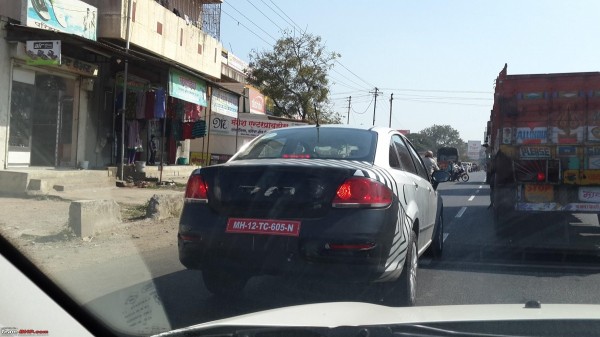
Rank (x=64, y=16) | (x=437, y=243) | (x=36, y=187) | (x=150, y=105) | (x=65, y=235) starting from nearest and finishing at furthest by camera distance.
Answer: (x=437, y=243), (x=65, y=235), (x=36, y=187), (x=64, y=16), (x=150, y=105)

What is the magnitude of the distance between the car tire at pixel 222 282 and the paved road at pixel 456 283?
0.32 feet

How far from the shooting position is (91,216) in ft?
28.4

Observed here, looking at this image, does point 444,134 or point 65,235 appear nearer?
point 65,235

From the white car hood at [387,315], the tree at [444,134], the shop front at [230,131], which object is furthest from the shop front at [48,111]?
the tree at [444,134]

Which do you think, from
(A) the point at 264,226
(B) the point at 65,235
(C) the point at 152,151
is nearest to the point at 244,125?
(C) the point at 152,151

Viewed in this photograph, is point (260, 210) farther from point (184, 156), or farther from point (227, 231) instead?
point (184, 156)

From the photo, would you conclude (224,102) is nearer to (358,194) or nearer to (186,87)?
(186,87)

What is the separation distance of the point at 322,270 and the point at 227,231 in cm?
81

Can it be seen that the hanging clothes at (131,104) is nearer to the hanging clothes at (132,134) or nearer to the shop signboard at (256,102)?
the hanging clothes at (132,134)

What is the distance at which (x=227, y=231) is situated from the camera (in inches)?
192

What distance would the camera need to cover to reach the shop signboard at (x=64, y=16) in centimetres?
1339


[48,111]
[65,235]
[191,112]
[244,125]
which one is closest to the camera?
[65,235]

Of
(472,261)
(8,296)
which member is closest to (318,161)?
(8,296)

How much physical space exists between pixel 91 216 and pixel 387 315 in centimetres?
639
